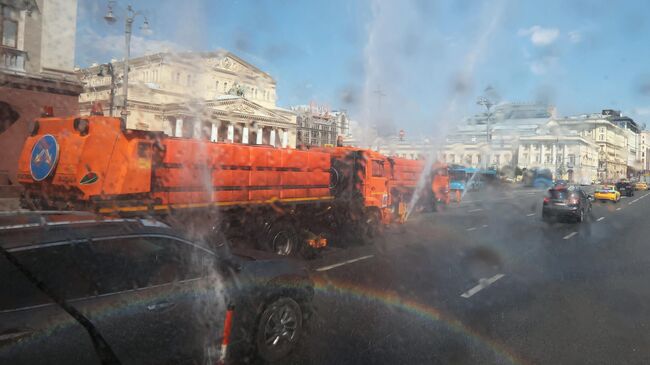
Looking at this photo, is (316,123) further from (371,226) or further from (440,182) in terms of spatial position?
(371,226)

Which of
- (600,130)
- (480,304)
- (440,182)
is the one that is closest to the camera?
(480,304)

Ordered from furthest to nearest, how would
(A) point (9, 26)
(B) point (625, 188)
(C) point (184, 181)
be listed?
(B) point (625, 188)
(A) point (9, 26)
(C) point (184, 181)

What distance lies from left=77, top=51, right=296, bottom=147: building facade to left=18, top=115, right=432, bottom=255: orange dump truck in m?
1.16

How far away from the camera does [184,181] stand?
7.00 meters

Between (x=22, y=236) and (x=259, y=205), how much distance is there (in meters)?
5.50

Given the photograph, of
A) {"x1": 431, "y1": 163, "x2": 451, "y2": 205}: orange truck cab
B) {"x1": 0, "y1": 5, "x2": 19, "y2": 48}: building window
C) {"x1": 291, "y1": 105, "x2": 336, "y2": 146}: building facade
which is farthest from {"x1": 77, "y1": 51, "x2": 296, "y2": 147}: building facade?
{"x1": 431, "y1": 163, "x2": 451, "y2": 205}: orange truck cab

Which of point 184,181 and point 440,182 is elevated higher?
point 440,182

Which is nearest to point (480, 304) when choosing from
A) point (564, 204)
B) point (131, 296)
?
point (131, 296)

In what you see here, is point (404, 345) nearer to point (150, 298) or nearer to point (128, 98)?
point (150, 298)

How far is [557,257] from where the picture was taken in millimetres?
9695

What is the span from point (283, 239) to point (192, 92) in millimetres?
3315

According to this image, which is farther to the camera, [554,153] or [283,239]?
[554,153]

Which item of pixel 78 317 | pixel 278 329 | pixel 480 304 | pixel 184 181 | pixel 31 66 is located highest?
pixel 31 66

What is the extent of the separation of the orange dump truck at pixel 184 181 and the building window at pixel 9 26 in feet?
39.2
